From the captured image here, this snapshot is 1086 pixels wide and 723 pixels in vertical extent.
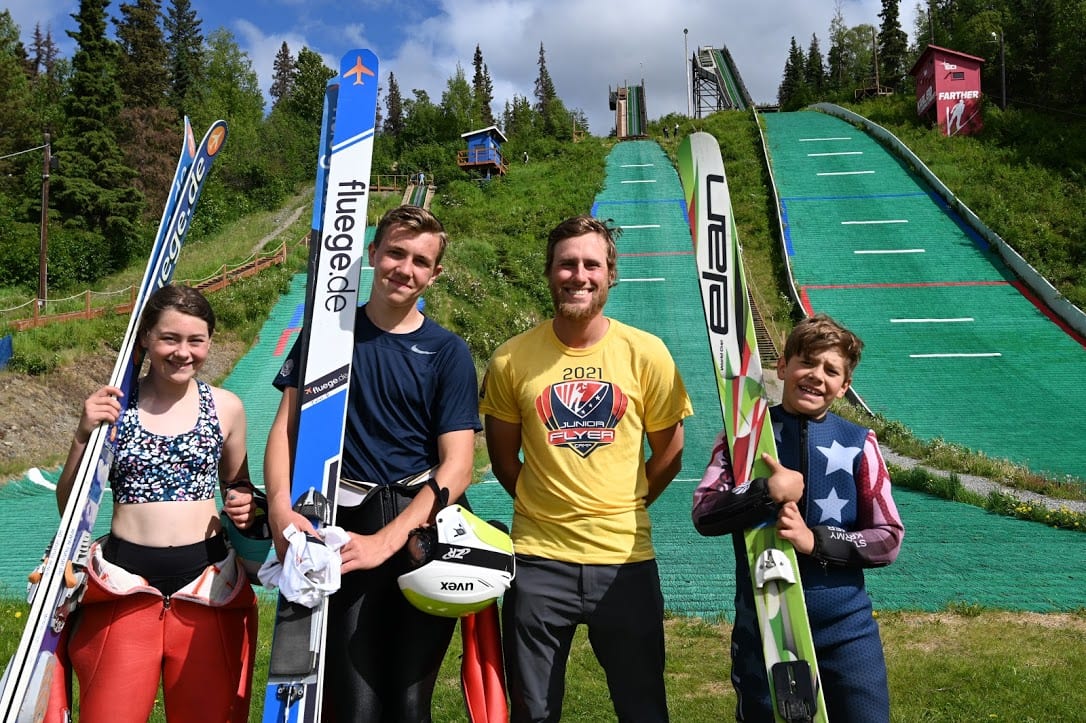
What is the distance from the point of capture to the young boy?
7.42 ft

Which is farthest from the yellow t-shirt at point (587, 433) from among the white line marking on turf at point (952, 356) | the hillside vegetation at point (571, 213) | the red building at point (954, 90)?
the red building at point (954, 90)

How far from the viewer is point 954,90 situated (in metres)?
28.4

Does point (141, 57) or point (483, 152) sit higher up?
point (141, 57)

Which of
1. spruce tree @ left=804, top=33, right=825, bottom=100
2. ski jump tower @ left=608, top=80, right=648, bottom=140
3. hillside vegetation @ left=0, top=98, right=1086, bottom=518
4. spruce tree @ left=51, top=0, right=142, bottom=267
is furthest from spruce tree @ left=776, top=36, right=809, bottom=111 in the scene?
spruce tree @ left=51, top=0, right=142, bottom=267

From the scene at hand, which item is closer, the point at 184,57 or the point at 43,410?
the point at 43,410

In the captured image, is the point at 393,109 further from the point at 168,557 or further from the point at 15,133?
the point at 168,557

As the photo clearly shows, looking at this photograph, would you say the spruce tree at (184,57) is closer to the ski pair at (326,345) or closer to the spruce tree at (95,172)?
the spruce tree at (95,172)

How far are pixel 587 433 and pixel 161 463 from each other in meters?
1.36

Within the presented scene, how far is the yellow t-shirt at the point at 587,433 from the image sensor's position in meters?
2.41

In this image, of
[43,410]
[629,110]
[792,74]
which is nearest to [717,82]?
[629,110]

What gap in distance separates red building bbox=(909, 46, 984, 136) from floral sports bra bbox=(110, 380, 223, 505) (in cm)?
3189

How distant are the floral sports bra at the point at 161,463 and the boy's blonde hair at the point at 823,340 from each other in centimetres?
193

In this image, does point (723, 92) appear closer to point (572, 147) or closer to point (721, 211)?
point (572, 147)

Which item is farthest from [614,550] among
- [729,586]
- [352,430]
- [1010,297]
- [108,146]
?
[108,146]
